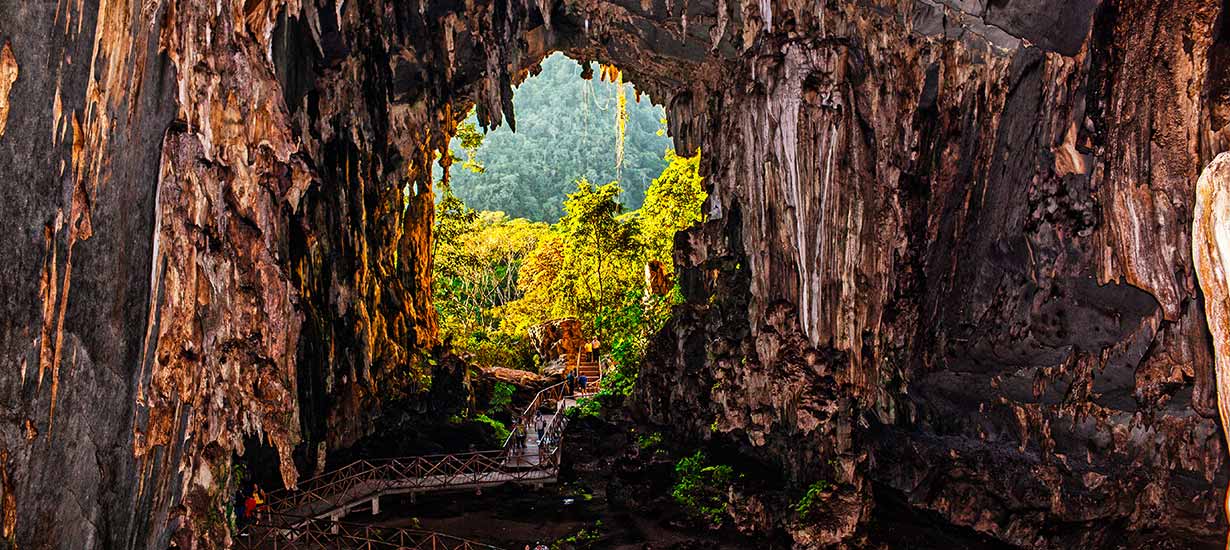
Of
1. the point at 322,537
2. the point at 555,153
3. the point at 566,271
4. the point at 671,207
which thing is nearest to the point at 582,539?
the point at 322,537

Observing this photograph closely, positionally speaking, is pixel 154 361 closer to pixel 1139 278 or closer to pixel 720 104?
pixel 1139 278

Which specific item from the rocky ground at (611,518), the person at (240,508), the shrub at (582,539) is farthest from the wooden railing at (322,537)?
the shrub at (582,539)

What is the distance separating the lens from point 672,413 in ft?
69.3

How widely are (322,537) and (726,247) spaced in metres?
10.2

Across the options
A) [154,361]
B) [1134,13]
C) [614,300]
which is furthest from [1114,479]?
[614,300]

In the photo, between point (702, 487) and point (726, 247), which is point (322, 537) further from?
point (726, 247)

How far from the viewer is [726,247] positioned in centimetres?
1880

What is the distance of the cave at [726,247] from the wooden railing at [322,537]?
127 centimetres

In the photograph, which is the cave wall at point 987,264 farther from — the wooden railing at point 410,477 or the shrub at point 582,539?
the wooden railing at point 410,477

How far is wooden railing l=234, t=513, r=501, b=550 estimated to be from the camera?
11.0 metres

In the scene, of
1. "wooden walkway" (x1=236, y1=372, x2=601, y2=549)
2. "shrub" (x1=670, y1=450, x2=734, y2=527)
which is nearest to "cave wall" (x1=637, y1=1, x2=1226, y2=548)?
"shrub" (x1=670, y1=450, x2=734, y2=527)

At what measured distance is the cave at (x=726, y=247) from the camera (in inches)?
227

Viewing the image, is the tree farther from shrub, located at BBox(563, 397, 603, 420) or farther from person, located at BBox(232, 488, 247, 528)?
person, located at BBox(232, 488, 247, 528)

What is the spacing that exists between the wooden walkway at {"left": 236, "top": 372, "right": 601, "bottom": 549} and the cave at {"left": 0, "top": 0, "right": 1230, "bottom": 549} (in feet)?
3.86
